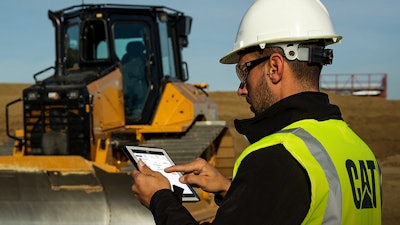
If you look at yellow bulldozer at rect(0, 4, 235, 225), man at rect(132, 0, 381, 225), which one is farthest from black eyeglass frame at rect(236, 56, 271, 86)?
yellow bulldozer at rect(0, 4, 235, 225)

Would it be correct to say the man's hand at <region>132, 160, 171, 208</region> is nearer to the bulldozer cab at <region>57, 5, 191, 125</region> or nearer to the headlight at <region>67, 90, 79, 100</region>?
the headlight at <region>67, 90, 79, 100</region>

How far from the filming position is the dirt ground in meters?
27.3

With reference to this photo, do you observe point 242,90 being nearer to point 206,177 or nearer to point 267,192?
point 206,177

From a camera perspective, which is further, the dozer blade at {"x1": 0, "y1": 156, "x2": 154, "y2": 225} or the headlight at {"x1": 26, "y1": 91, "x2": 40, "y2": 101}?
the headlight at {"x1": 26, "y1": 91, "x2": 40, "y2": 101}

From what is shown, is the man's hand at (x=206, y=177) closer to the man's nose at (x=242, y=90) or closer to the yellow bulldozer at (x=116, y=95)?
the man's nose at (x=242, y=90)

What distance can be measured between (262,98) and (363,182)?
41cm

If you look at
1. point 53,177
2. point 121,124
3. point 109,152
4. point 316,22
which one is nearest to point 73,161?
point 53,177

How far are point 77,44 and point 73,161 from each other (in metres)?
2.74

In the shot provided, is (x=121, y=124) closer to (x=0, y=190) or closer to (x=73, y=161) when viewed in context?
(x=73, y=161)

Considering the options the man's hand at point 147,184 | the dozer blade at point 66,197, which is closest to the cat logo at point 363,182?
the man's hand at point 147,184

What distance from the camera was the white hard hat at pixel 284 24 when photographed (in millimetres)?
2393

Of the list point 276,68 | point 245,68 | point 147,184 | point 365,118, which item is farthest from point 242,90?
point 365,118

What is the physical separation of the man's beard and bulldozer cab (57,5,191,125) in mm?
6828

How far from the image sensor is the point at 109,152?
338 inches
